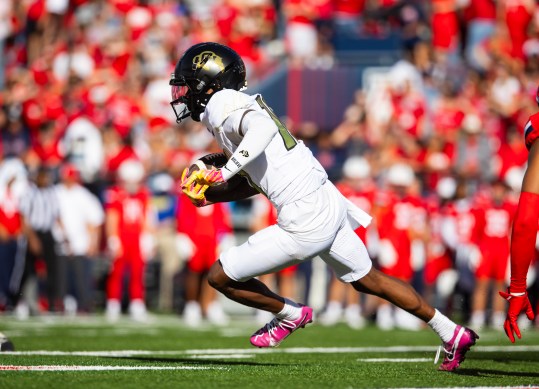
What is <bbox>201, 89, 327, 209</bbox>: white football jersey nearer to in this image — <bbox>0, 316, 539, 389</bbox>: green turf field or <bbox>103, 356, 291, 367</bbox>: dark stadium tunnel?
<bbox>0, 316, 539, 389</bbox>: green turf field

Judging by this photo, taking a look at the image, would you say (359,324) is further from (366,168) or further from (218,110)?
(218,110)

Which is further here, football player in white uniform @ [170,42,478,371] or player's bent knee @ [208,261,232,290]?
player's bent knee @ [208,261,232,290]

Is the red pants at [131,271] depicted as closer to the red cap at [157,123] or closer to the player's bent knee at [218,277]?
the red cap at [157,123]

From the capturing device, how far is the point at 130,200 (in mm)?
14148

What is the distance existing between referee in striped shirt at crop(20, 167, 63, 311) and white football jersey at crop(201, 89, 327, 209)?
7948mm

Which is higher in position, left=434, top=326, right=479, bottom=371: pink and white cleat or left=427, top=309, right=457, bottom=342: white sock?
left=427, top=309, right=457, bottom=342: white sock

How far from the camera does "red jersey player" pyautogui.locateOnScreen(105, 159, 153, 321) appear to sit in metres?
13.9

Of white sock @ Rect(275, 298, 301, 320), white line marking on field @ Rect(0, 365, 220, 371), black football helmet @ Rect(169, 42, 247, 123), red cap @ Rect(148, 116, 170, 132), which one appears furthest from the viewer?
red cap @ Rect(148, 116, 170, 132)

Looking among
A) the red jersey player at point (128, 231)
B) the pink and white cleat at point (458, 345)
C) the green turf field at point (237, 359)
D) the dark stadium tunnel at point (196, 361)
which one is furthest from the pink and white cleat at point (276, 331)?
the red jersey player at point (128, 231)

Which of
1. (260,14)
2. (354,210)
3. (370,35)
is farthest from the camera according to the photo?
(260,14)

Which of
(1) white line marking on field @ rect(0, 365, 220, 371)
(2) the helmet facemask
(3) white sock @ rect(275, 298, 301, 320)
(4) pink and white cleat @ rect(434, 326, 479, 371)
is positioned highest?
(2) the helmet facemask

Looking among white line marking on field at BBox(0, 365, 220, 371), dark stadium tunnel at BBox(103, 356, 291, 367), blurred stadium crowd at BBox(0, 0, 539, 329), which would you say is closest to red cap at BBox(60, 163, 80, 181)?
blurred stadium crowd at BBox(0, 0, 539, 329)

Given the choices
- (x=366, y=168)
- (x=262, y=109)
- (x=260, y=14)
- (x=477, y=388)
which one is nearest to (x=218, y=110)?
(x=262, y=109)

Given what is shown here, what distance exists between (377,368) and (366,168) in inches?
308
